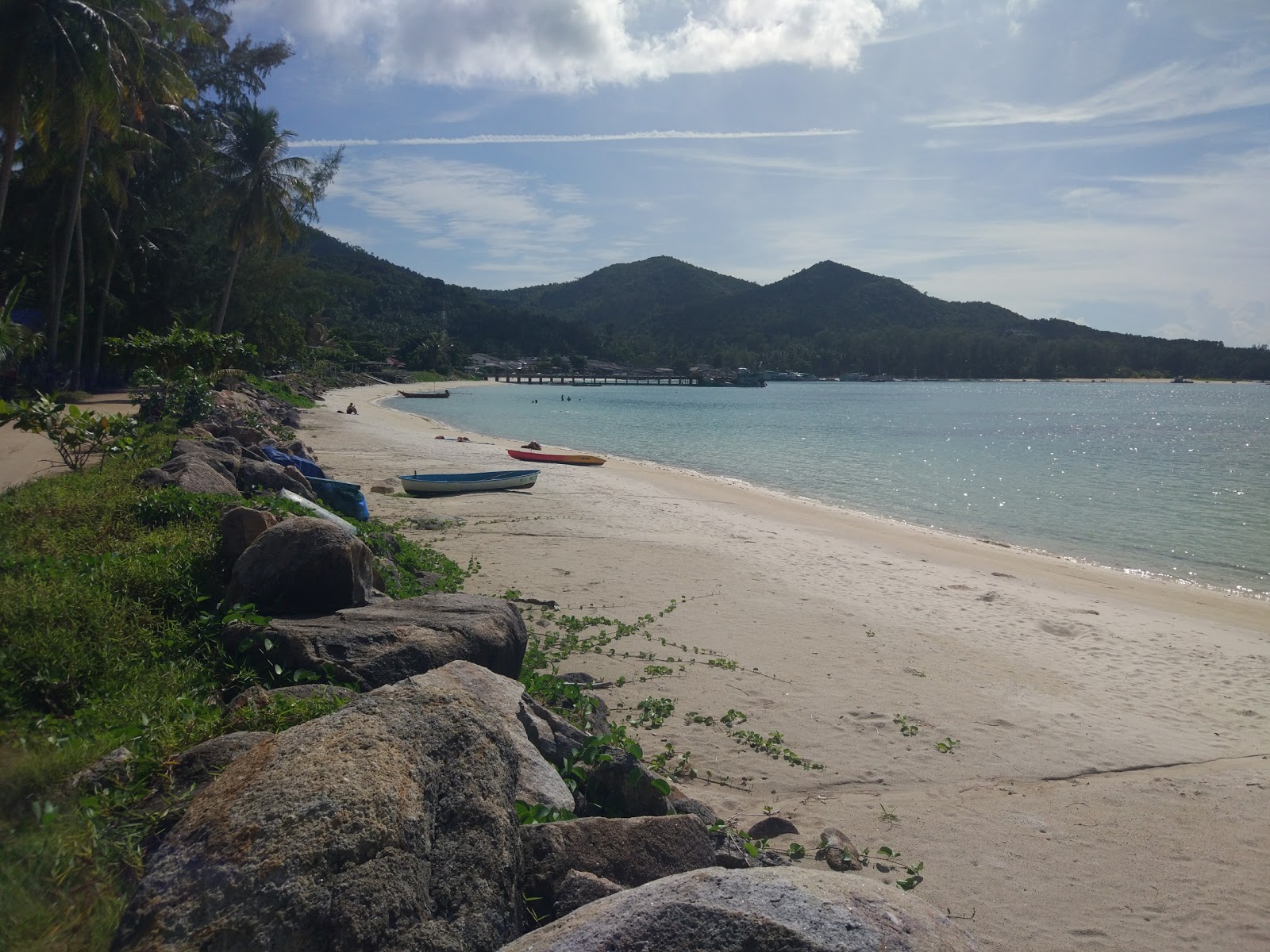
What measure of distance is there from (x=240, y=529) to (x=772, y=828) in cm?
424

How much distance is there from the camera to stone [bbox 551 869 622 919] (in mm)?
3207

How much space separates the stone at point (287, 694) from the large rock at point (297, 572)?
4.00 feet

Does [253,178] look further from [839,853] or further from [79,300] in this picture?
[839,853]

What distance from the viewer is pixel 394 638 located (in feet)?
17.8

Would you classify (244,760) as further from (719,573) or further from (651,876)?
(719,573)

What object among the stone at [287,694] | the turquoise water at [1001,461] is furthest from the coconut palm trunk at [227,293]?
the stone at [287,694]

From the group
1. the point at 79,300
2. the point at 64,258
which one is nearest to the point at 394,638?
the point at 64,258

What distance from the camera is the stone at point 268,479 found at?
10.5m

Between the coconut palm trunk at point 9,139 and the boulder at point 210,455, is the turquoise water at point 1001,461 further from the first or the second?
the coconut palm trunk at point 9,139

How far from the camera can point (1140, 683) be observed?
8.94 m

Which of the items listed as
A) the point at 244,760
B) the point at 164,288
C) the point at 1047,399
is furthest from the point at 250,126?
the point at 1047,399

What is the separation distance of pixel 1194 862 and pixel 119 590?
23.4 feet

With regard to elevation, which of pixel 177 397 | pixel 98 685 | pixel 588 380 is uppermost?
pixel 177 397

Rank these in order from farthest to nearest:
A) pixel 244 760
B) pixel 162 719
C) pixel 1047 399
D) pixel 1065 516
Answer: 1. pixel 1047 399
2. pixel 1065 516
3. pixel 162 719
4. pixel 244 760
